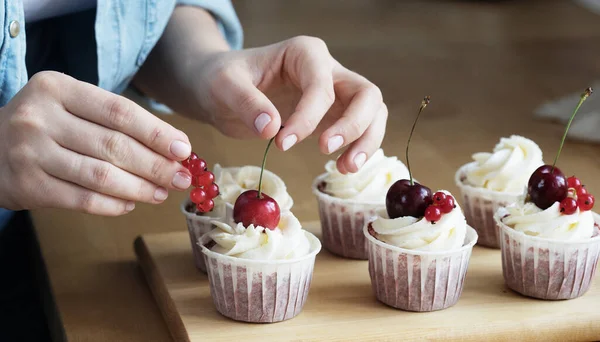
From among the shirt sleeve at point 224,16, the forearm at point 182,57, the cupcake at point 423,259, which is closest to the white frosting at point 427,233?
the cupcake at point 423,259

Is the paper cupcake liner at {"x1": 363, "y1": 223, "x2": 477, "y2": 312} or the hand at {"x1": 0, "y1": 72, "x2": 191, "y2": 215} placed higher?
the hand at {"x1": 0, "y1": 72, "x2": 191, "y2": 215}

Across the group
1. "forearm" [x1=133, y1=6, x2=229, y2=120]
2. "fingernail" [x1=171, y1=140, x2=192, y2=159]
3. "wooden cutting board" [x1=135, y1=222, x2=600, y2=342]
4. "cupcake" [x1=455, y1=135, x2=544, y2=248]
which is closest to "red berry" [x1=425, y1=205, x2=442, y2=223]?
"wooden cutting board" [x1=135, y1=222, x2=600, y2=342]

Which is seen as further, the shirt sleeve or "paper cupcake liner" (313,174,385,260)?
the shirt sleeve

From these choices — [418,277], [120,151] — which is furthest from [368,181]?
[120,151]

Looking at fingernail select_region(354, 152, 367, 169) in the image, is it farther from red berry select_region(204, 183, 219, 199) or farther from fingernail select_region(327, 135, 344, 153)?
red berry select_region(204, 183, 219, 199)

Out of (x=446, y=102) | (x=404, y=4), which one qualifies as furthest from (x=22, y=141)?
(x=404, y=4)

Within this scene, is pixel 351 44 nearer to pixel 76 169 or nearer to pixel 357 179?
pixel 357 179

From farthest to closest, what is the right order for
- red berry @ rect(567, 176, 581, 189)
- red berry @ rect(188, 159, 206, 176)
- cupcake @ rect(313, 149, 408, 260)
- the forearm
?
the forearm, cupcake @ rect(313, 149, 408, 260), red berry @ rect(567, 176, 581, 189), red berry @ rect(188, 159, 206, 176)

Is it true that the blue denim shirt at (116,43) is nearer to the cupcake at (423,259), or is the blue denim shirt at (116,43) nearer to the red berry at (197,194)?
the red berry at (197,194)

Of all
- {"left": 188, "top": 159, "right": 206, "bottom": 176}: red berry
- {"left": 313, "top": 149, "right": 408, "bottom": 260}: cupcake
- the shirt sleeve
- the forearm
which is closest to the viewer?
{"left": 188, "top": 159, "right": 206, "bottom": 176}: red berry
